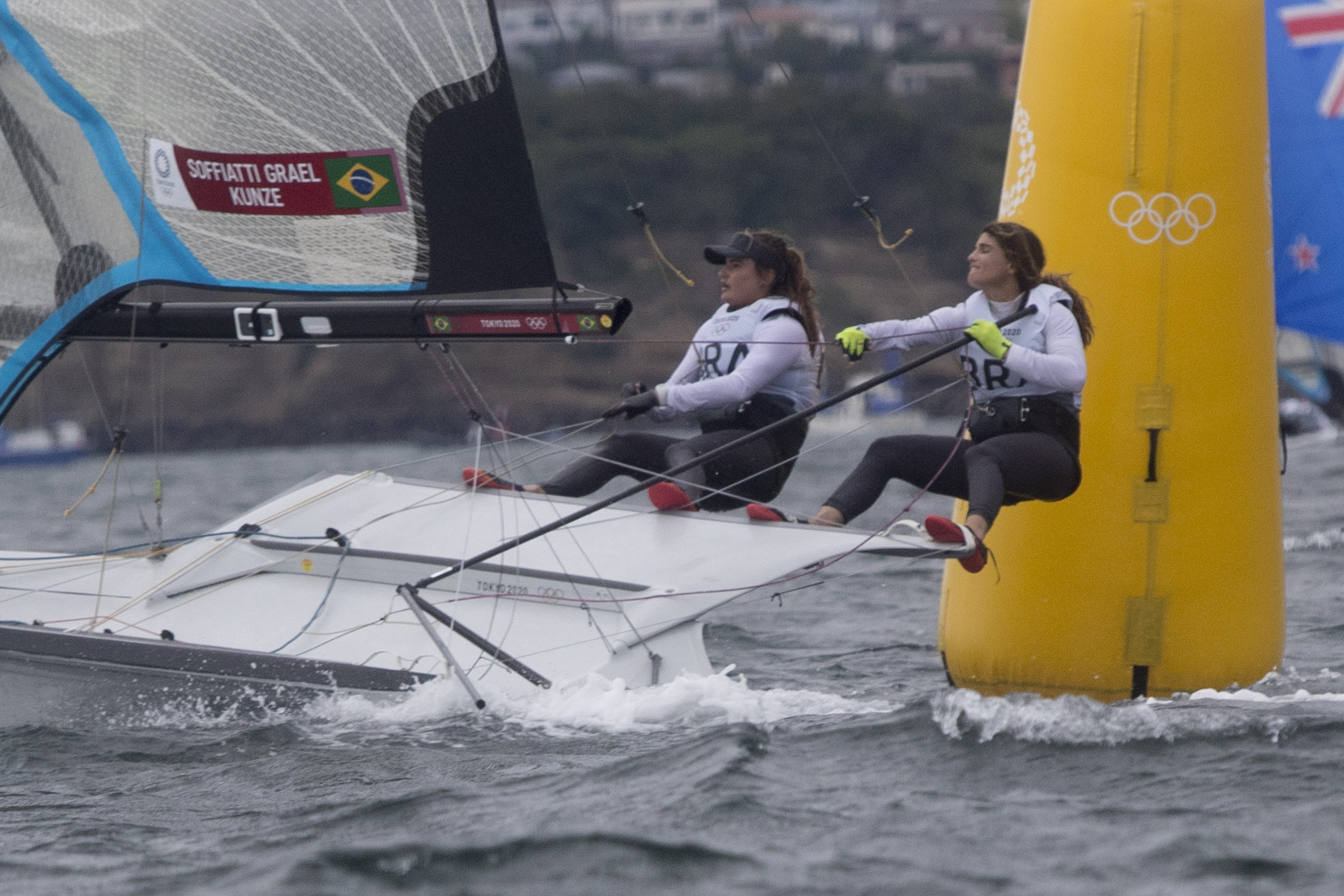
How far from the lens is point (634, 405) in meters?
4.14

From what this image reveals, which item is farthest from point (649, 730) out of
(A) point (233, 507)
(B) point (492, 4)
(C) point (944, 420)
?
(C) point (944, 420)

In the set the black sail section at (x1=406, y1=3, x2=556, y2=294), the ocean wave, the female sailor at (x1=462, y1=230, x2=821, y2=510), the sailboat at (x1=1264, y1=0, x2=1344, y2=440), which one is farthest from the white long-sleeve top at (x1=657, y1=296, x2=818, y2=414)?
the sailboat at (x1=1264, y1=0, x2=1344, y2=440)

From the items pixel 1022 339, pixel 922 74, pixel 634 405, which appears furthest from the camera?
pixel 922 74

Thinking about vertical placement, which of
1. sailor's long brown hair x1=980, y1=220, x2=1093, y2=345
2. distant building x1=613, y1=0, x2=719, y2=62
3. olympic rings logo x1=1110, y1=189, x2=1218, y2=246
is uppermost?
distant building x1=613, y1=0, x2=719, y2=62

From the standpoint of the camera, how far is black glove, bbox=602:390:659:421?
411 cm

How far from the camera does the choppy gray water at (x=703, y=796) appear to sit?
2832 millimetres

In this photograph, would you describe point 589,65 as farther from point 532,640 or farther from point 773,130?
point 532,640

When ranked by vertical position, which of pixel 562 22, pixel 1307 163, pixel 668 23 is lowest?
pixel 1307 163

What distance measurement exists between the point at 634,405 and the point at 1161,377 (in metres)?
1.36

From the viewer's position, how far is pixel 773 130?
1815 inches

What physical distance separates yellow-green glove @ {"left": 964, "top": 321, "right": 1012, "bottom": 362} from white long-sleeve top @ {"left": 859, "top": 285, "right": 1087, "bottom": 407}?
40 mm

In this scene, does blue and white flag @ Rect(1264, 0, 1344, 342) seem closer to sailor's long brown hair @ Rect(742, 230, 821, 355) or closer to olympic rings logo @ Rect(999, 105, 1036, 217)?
olympic rings logo @ Rect(999, 105, 1036, 217)

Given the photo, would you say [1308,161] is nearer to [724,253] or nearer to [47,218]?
[724,253]

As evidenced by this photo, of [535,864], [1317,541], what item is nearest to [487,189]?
[535,864]
